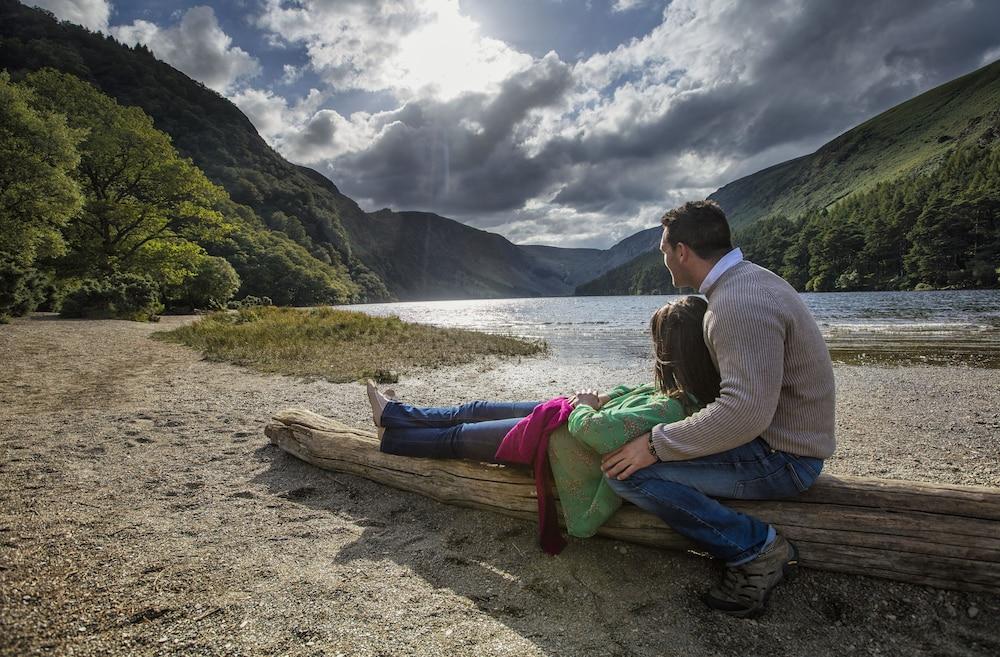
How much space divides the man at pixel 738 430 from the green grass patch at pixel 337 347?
9484 mm

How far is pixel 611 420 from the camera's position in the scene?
2990 mm

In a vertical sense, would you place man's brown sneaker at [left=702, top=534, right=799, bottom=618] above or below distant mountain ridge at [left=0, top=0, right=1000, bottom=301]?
below

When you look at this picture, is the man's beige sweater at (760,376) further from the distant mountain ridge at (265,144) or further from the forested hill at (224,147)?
the distant mountain ridge at (265,144)

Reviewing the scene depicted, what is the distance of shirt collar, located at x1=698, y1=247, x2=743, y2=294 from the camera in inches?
112

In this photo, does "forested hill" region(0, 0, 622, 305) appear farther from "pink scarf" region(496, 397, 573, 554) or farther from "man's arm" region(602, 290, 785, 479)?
"man's arm" region(602, 290, 785, 479)

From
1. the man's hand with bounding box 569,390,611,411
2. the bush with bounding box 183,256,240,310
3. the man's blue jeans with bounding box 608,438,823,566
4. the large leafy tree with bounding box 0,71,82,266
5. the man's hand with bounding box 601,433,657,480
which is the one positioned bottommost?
the man's blue jeans with bounding box 608,438,823,566

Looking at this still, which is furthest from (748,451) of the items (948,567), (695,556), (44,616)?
(44,616)

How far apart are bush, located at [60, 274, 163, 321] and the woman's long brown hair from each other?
29884mm

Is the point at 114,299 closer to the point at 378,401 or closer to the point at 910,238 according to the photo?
the point at 378,401

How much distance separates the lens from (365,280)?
17650 cm

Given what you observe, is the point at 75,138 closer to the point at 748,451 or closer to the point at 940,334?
the point at 748,451

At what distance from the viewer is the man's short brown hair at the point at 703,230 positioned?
295 cm

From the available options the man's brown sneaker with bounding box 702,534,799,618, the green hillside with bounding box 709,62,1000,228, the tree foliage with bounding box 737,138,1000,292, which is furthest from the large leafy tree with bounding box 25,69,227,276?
A: the green hillside with bounding box 709,62,1000,228

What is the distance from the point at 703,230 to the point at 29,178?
27.3 m
